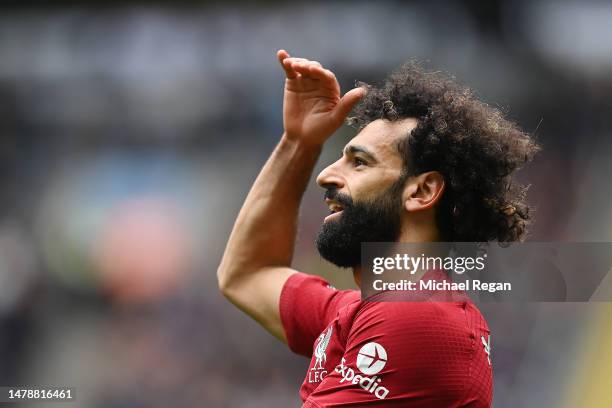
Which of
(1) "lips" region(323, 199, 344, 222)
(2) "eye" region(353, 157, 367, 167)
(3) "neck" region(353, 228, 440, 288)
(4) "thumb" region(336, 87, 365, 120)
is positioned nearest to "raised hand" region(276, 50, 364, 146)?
(4) "thumb" region(336, 87, 365, 120)

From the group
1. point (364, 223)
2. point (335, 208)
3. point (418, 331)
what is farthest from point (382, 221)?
point (418, 331)

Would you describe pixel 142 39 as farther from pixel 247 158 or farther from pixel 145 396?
pixel 145 396

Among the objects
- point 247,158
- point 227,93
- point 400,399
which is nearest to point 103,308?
point 247,158

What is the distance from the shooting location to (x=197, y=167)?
572 centimetres

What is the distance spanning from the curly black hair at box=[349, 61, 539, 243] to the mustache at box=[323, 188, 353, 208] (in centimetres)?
18

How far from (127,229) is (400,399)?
12.7 ft

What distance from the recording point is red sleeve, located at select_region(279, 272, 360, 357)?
2.57 metres

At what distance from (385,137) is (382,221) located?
10.4 inches

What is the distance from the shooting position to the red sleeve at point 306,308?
257cm

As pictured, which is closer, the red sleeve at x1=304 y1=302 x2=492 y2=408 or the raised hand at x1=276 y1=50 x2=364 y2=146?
the red sleeve at x1=304 y1=302 x2=492 y2=408

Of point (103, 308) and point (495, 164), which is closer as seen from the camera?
point (495, 164)

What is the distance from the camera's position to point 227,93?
590 cm

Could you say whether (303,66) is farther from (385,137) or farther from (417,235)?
(417,235)

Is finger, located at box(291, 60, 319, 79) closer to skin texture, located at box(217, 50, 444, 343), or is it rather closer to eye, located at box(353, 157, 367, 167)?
skin texture, located at box(217, 50, 444, 343)
